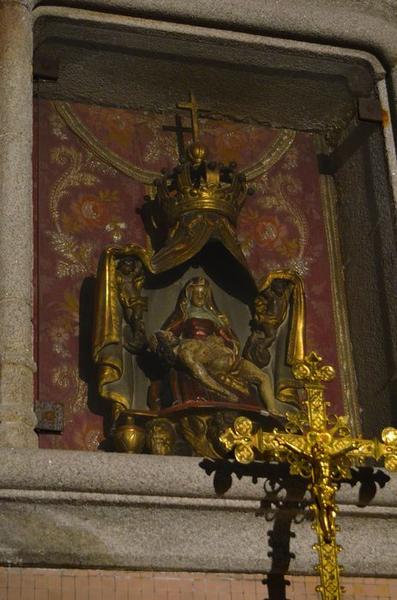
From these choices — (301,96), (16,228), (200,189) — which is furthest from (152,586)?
(301,96)

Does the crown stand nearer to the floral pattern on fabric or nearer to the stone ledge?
the floral pattern on fabric

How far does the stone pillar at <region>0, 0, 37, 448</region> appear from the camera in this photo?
193 inches

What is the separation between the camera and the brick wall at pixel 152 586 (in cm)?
454

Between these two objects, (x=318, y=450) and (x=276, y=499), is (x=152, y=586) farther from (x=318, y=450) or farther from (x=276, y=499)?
(x=318, y=450)

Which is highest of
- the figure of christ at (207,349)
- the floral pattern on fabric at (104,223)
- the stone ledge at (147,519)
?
the floral pattern on fabric at (104,223)

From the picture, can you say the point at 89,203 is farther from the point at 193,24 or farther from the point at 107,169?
the point at 193,24

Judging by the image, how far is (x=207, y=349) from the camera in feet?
18.2

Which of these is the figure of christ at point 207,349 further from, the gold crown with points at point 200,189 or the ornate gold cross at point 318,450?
the ornate gold cross at point 318,450

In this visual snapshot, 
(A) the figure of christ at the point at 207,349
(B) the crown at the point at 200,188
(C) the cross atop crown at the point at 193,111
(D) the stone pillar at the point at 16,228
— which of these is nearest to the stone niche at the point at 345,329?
(C) the cross atop crown at the point at 193,111

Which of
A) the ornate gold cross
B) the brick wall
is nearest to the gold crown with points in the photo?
the ornate gold cross

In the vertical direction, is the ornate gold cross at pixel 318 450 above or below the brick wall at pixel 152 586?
above

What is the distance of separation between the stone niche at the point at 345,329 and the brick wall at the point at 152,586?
0.11 feet

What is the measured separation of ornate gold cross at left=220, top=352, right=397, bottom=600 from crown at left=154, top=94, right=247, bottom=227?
1.20 metres

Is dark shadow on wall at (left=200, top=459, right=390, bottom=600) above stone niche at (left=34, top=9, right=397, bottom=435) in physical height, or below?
below
